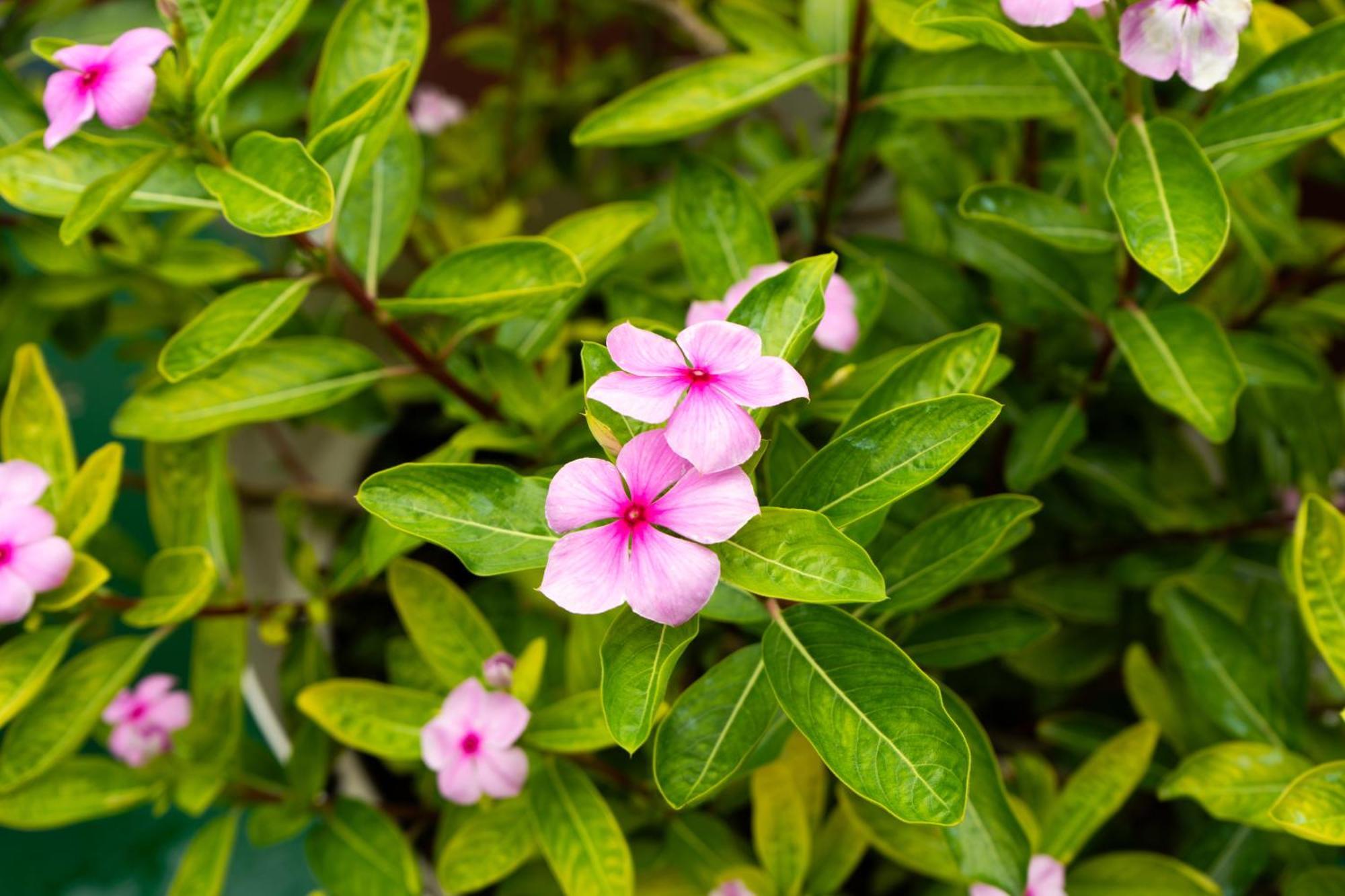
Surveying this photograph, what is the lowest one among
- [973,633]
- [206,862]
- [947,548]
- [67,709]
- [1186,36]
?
[206,862]

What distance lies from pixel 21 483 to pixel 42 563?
0.05 meters

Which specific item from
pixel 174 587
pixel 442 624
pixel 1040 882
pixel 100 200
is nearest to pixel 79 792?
pixel 174 587

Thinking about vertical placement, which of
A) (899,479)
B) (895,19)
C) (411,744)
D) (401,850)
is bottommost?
(401,850)

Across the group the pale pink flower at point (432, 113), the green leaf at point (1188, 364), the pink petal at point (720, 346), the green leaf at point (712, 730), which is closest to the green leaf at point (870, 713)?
the green leaf at point (712, 730)

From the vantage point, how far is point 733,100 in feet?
Result: 2.38

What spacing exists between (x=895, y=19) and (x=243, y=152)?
1.31 feet

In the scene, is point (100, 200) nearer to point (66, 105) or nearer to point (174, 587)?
point (66, 105)

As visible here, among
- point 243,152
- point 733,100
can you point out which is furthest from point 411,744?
point 733,100

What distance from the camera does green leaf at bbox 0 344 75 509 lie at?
0.67m

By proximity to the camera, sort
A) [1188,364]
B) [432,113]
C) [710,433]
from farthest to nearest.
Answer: [432,113] → [1188,364] → [710,433]

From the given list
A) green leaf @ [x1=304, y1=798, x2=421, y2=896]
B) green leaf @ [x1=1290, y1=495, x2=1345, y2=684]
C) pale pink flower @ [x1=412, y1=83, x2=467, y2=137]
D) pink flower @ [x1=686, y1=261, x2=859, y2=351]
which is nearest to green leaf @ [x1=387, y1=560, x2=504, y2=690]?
green leaf @ [x1=304, y1=798, x2=421, y2=896]

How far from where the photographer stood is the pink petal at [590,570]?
0.41 meters

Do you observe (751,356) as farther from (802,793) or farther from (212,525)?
(212,525)

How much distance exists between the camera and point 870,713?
0.47 m
